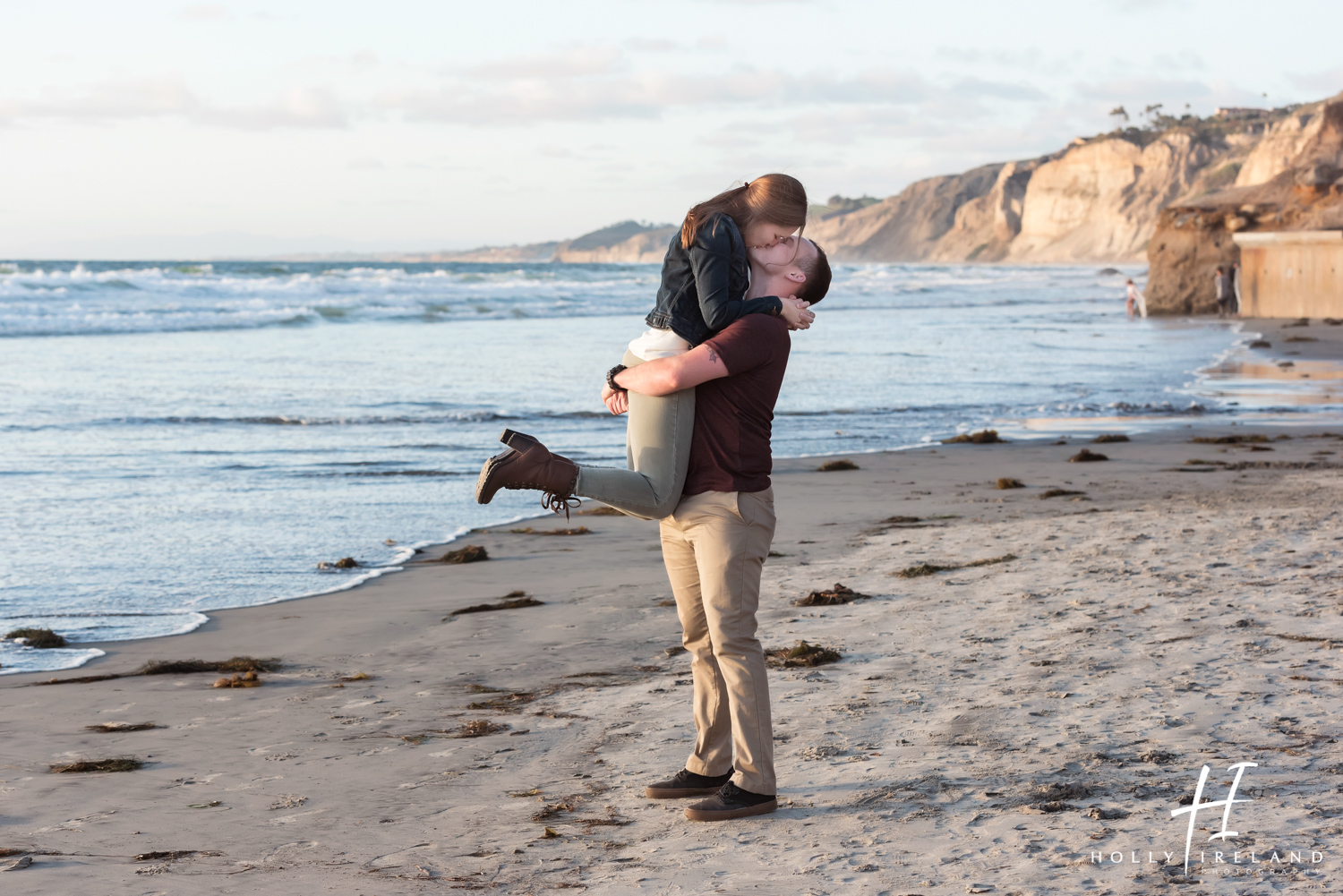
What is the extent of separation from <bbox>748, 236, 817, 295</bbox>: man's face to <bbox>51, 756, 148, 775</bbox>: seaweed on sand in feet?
8.65

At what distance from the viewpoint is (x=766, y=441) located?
358cm

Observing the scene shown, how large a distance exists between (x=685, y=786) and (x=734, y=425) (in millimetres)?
1097

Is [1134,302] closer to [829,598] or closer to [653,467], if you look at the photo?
[829,598]

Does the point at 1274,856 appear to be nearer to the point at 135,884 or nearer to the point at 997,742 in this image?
the point at 997,742

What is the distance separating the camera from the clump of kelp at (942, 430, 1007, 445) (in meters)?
12.1

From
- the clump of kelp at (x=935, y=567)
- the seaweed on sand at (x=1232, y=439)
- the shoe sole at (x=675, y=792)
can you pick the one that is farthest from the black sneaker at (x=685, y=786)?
the seaweed on sand at (x=1232, y=439)

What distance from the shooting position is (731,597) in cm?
340

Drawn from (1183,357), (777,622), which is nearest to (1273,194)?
(1183,357)

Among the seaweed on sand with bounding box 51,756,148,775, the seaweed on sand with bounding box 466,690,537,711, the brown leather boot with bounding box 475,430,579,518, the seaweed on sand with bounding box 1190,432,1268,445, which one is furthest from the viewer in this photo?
the seaweed on sand with bounding box 1190,432,1268,445

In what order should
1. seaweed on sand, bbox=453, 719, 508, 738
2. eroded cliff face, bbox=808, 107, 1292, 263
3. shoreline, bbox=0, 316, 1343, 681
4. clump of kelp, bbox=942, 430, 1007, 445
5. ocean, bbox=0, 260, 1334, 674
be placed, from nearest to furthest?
seaweed on sand, bbox=453, 719, 508, 738 → shoreline, bbox=0, 316, 1343, 681 → ocean, bbox=0, 260, 1334, 674 → clump of kelp, bbox=942, 430, 1007, 445 → eroded cliff face, bbox=808, 107, 1292, 263

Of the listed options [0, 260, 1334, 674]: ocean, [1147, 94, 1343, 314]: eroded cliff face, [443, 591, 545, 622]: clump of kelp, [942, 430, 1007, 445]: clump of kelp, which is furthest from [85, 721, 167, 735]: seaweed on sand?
[1147, 94, 1343, 314]: eroded cliff face

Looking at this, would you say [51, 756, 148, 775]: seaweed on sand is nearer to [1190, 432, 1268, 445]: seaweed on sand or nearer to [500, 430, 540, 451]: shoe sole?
[500, 430, 540, 451]: shoe sole

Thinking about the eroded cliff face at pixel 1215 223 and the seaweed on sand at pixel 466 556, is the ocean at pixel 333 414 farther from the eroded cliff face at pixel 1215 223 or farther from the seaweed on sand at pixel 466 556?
the eroded cliff face at pixel 1215 223

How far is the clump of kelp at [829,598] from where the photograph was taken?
19.5 ft
